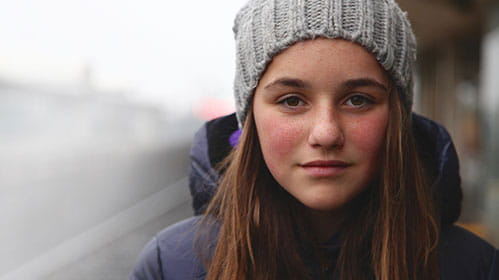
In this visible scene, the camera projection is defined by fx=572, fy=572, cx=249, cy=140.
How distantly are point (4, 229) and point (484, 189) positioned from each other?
567 centimetres

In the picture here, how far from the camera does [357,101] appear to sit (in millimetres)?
1651

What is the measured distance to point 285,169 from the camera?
1.68 m

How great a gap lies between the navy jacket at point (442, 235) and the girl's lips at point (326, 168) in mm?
293

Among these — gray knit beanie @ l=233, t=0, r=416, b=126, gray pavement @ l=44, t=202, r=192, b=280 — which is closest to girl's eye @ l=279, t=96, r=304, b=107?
gray knit beanie @ l=233, t=0, r=416, b=126

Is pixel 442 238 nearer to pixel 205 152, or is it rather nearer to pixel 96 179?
pixel 205 152

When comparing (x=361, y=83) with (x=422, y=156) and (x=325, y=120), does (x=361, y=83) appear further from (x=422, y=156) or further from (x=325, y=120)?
(x=422, y=156)

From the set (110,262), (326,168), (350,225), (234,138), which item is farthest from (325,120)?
(110,262)

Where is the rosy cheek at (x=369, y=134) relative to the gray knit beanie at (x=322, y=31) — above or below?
below

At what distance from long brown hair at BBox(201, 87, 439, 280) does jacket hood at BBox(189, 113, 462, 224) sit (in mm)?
107

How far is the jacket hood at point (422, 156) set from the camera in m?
1.92

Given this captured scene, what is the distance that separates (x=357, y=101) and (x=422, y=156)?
0.54 metres

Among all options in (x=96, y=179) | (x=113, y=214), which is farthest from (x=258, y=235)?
(x=96, y=179)

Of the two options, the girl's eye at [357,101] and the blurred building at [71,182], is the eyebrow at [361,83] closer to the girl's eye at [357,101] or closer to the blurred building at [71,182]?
the girl's eye at [357,101]

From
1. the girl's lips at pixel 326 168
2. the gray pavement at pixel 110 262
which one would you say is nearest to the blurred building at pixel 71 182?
the gray pavement at pixel 110 262
